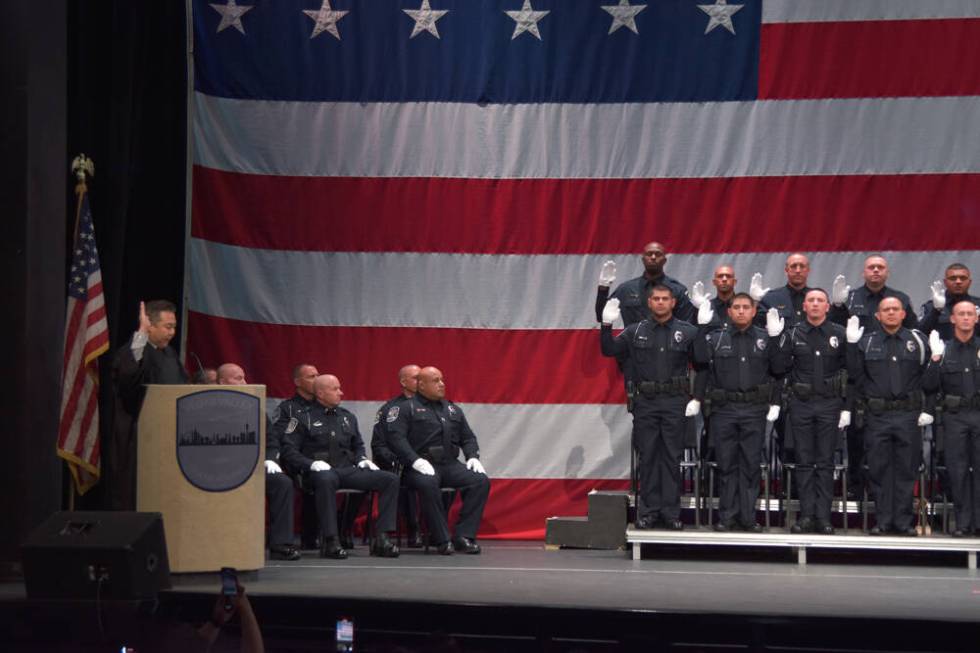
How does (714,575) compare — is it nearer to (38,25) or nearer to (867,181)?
(867,181)

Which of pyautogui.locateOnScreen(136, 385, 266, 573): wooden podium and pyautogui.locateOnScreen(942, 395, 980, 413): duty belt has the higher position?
pyautogui.locateOnScreen(942, 395, 980, 413): duty belt

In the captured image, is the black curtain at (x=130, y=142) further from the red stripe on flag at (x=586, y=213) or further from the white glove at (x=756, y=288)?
the white glove at (x=756, y=288)

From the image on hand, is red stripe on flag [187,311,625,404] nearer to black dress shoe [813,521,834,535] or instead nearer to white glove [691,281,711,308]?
white glove [691,281,711,308]

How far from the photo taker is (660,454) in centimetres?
866

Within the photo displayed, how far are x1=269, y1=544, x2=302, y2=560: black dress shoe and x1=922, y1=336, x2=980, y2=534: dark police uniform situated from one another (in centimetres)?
375

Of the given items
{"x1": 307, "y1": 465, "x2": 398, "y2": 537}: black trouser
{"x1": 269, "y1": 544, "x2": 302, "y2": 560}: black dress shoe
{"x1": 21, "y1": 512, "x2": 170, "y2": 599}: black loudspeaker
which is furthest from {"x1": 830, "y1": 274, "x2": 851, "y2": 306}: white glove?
{"x1": 21, "y1": 512, "x2": 170, "y2": 599}: black loudspeaker

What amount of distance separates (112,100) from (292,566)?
2903 mm

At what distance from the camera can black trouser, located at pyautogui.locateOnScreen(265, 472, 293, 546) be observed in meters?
8.23

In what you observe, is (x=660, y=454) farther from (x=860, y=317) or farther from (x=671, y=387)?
(x=860, y=317)

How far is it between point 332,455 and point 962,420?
3.70m

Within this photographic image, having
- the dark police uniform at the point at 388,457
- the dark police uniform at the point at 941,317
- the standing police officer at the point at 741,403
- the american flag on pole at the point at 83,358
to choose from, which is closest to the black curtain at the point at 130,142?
the american flag on pole at the point at 83,358

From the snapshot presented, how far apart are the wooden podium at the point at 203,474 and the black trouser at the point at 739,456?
3.08 metres

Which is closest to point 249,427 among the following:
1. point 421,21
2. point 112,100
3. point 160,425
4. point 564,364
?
point 160,425

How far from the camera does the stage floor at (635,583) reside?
18.7 ft
